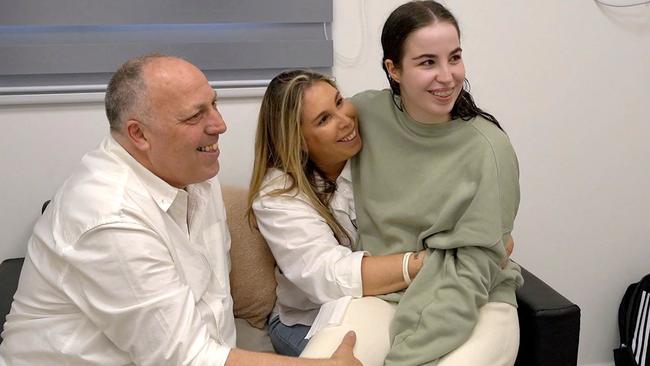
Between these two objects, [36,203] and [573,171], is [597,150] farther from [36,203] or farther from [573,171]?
[36,203]

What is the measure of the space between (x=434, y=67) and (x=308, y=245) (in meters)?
0.54

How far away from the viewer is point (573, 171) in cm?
247

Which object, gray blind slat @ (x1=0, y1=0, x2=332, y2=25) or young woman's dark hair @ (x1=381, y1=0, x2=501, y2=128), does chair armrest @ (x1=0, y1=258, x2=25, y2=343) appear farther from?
young woman's dark hair @ (x1=381, y1=0, x2=501, y2=128)

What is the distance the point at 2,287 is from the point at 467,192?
129 cm

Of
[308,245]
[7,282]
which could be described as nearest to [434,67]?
[308,245]

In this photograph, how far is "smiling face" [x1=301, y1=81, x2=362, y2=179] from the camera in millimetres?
1797

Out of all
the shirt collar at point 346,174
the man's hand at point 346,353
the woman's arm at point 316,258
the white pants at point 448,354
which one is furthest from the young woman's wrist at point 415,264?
the shirt collar at point 346,174

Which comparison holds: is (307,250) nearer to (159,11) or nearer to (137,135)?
(137,135)

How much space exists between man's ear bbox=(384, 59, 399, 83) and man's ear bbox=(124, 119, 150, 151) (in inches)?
24.1

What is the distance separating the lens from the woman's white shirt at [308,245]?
175 cm

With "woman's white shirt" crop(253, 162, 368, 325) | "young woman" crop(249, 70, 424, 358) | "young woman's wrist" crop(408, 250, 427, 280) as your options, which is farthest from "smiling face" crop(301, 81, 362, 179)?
"young woman's wrist" crop(408, 250, 427, 280)

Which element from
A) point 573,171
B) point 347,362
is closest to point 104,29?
point 347,362

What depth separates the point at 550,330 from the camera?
1690 millimetres

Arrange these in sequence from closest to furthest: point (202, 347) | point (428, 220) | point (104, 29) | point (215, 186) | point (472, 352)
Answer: point (202, 347) → point (472, 352) → point (428, 220) → point (215, 186) → point (104, 29)
